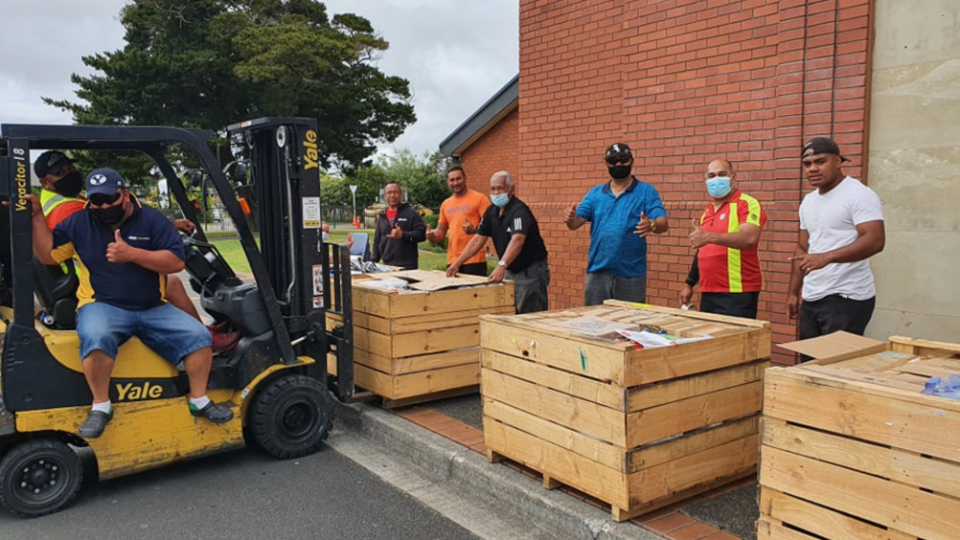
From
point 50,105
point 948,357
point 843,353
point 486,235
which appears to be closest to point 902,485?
point 843,353

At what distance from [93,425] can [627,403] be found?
3.01m

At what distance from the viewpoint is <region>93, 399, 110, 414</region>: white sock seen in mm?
4070

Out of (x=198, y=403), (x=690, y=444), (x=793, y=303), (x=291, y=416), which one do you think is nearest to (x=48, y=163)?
(x=198, y=403)

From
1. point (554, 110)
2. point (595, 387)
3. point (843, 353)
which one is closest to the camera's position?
point (843, 353)

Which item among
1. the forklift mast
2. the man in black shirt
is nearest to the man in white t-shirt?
the man in black shirt

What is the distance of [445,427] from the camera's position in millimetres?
5047

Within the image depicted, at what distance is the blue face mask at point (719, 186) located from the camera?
15.6 ft

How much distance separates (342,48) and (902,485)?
32309 millimetres

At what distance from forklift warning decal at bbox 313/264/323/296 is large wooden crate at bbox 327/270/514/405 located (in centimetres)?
45

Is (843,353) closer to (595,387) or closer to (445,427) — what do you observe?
(595,387)

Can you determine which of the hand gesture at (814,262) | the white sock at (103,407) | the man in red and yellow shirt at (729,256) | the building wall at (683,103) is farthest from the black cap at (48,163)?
the building wall at (683,103)

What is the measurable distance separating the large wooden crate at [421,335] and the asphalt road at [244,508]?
30.7 inches

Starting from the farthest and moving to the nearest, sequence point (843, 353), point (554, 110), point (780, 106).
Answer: point (554, 110)
point (780, 106)
point (843, 353)

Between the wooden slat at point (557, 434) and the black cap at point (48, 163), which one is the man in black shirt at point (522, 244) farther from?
the black cap at point (48, 163)
